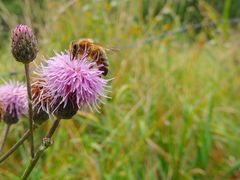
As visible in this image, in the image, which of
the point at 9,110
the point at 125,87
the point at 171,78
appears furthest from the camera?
the point at 171,78

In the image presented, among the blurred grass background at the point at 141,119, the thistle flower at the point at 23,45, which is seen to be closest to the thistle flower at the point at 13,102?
the thistle flower at the point at 23,45

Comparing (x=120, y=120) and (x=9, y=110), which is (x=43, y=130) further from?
(x=9, y=110)

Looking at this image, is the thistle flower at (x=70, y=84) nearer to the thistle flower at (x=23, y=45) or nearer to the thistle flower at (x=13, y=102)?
the thistle flower at (x=23, y=45)

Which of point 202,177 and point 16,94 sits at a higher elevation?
point 16,94

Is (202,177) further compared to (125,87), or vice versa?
(125,87)

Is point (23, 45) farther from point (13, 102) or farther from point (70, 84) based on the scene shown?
point (13, 102)

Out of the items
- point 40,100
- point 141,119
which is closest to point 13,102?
point 40,100

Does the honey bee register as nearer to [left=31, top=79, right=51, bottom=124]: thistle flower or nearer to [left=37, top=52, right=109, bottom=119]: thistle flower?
[left=37, top=52, right=109, bottom=119]: thistle flower

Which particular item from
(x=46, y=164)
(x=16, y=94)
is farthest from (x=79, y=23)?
(x=16, y=94)
